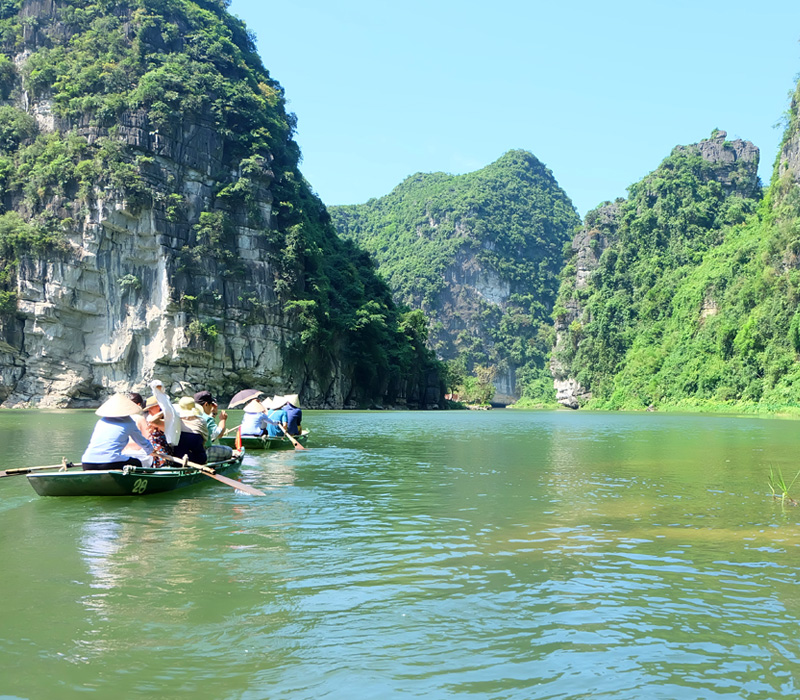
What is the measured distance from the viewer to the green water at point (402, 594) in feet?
12.9

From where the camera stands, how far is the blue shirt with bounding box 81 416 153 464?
9.45 metres

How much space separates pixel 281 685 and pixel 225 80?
176ft

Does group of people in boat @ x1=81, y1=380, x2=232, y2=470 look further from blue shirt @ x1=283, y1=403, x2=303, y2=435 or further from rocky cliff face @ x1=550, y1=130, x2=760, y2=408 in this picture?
rocky cliff face @ x1=550, y1=130, x2=760, y2=408

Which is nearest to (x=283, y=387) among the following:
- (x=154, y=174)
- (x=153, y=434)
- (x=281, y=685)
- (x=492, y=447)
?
(x=154, y=174)

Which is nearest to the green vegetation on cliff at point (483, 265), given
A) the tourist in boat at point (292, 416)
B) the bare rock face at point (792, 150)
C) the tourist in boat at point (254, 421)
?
the bare rock face at point (792, 150)

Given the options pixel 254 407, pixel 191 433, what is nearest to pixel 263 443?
pixel 254 407

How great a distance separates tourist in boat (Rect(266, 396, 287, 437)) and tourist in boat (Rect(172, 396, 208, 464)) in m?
5.95

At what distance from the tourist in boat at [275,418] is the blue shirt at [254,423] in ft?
0.79

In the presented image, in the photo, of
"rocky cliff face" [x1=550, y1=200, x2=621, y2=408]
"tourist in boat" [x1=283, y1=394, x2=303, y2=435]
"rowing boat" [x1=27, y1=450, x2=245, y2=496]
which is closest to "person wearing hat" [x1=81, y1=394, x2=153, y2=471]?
"rowing boat" [x1=27, y1=450, x2=245, y2=496]

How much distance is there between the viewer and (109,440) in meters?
9.50

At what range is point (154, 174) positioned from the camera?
Result: 4647cm

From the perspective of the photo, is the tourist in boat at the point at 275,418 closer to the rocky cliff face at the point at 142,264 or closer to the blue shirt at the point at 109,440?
the blue shirt at the point at 109,440

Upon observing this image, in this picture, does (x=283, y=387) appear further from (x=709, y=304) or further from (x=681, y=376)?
(x=709, y=304)

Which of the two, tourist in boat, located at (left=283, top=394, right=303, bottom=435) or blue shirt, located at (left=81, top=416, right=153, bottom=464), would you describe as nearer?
blue shirt, located at (left=81, top=416, right=153, bottom=464)
